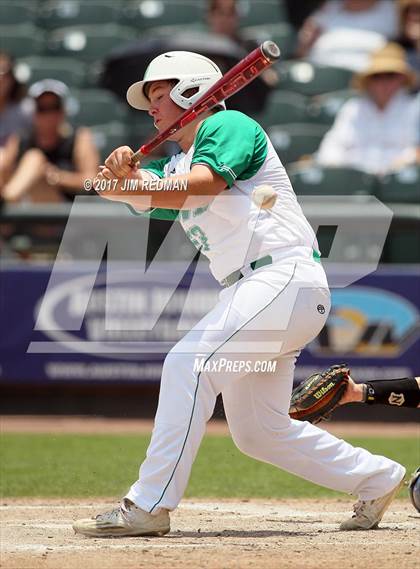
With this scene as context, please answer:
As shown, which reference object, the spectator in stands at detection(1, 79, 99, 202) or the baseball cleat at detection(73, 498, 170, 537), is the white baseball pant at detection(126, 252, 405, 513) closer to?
the baseball cleat at detection(73, 498, 170, 537)

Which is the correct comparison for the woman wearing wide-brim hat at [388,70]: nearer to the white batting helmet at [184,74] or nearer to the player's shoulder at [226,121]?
the white batting helmet at [184,74]

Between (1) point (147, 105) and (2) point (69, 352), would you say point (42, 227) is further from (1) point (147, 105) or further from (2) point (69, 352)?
(1) point (147, 105)

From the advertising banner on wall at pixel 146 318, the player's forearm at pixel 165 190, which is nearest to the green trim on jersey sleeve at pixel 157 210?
the player's forearm at pixel 165 190

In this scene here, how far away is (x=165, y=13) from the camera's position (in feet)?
42.4

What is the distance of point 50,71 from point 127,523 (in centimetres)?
820

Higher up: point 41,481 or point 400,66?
point 400,66

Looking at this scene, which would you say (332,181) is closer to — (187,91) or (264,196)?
(187,91)

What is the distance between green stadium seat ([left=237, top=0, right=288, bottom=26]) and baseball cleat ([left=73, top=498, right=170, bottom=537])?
9.06 meters

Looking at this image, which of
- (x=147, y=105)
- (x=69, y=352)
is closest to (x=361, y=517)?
(x=147, y=105)

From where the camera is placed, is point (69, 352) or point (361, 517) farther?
point (69, 352)

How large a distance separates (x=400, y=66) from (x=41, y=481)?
5.47 metres

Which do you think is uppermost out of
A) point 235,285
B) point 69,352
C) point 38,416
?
point 235,285

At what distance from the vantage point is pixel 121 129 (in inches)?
444

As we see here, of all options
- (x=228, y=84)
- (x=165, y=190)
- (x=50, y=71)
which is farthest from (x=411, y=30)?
(x=165, y=190)
